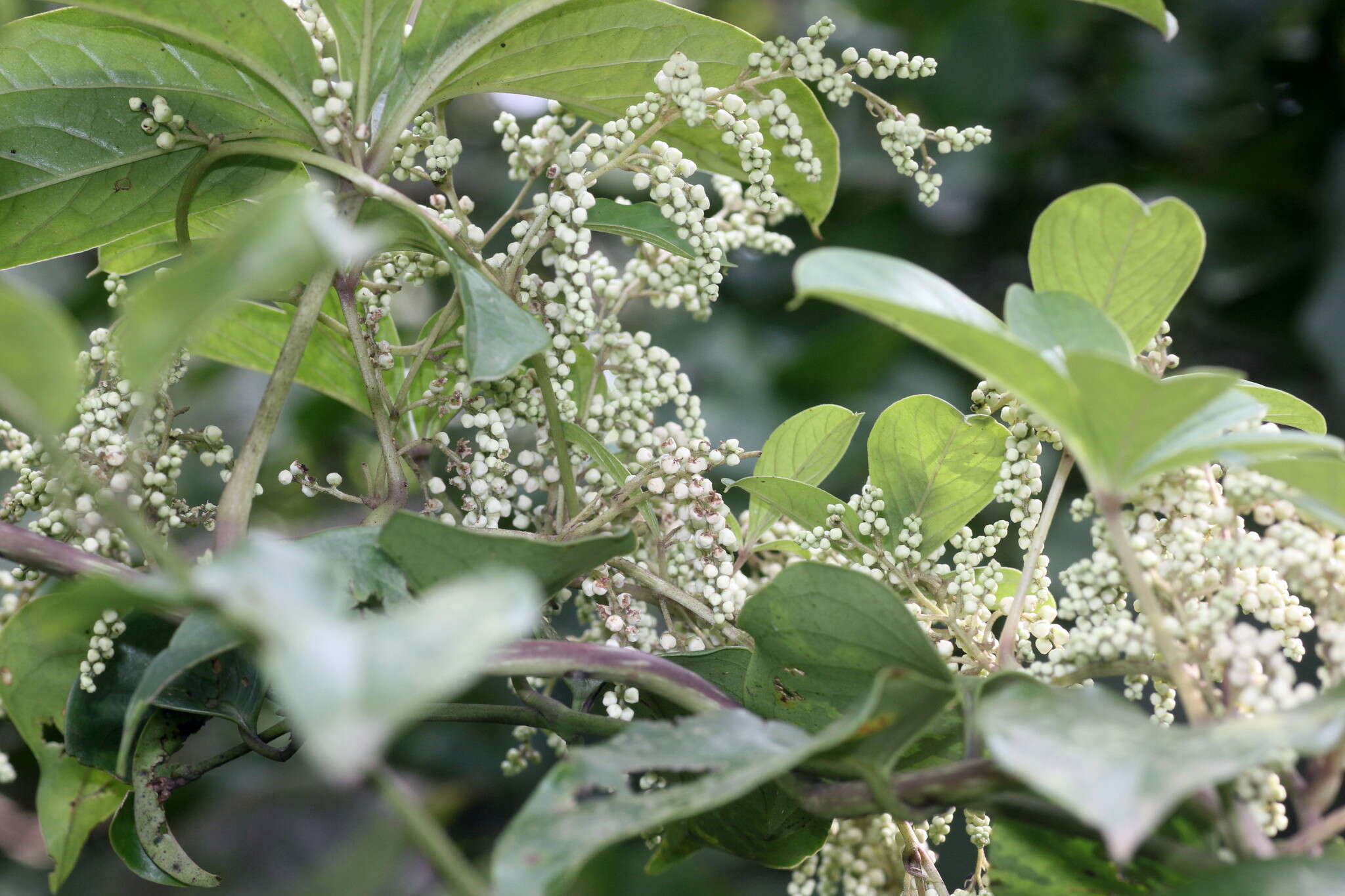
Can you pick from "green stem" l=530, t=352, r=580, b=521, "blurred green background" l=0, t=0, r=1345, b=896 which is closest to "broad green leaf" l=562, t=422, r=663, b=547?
"green stem" l=530, t=352, r=580, b=521

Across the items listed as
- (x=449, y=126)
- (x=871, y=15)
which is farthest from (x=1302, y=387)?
(x=449, y=126)

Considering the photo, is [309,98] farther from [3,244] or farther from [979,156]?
[979,156]

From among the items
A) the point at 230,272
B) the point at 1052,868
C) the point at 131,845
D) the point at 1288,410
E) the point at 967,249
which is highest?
the point at 230,272

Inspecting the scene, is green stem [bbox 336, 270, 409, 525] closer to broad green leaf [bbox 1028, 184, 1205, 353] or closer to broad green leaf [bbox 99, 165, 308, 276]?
broad green leaf [bbox 99, 165, 308, 276]

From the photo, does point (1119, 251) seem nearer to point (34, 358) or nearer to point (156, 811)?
point (34, 358)

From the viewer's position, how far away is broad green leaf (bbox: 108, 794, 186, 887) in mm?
454

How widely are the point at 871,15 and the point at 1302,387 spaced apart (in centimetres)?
95

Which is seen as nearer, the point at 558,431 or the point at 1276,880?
the point at 1276,880

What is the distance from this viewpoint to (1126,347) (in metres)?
0.33

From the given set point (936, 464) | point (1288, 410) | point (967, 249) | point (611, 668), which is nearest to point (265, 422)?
point (611, 668)

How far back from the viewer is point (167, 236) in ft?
1.78

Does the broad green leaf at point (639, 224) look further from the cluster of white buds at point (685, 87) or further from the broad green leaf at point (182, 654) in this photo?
the broad green leaf at point (182, 654)

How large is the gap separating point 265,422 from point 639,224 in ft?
0.59

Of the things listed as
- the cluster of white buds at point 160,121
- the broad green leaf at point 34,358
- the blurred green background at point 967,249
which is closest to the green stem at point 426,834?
the broad green leaf at point 34,358
